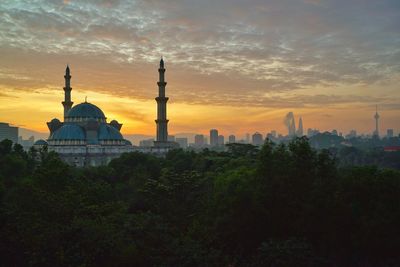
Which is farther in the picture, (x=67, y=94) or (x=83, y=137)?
(x=67, y=94)

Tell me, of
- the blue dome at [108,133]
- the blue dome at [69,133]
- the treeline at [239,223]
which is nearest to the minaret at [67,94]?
the blue dome at [69,133]

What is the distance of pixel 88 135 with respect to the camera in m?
63.6

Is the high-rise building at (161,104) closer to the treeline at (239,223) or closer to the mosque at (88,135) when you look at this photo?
the mosque at (88,135)

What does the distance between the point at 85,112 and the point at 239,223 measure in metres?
51.3

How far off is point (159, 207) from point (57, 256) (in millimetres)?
8854

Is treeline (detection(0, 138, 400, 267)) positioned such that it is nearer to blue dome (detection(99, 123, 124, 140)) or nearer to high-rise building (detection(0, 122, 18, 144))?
blue dome (detection(99, 123, 124, 140))

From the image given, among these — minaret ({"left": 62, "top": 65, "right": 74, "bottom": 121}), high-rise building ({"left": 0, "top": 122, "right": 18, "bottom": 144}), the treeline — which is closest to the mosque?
minaret ({"left": 62, "top": 65, "right": 74, "bottom": 121})

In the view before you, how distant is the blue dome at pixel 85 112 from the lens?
6588cm

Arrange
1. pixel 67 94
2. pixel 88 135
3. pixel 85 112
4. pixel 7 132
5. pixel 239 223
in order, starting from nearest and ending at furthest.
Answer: pixel 239 223 < pixel 88 135 < pixel 85 112 < pixel 67 94 < pixel 7 132

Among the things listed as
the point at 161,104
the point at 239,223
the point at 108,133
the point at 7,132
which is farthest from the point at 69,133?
the point at 7,132

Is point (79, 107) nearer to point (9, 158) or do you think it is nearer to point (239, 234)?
point (9, 158)

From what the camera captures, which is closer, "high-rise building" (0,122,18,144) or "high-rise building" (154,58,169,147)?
"high-rise building" (154,58,169,147)

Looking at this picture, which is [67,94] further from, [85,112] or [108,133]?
[108,133]

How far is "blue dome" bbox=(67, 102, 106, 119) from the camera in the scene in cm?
6588
